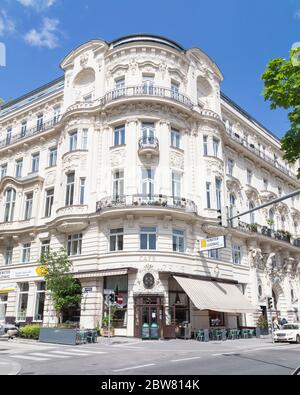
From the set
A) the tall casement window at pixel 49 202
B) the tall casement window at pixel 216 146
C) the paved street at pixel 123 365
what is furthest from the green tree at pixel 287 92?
the tall casement window at pixel 49 202

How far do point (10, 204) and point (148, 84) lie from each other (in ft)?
56.1

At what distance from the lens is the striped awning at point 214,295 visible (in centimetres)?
2510

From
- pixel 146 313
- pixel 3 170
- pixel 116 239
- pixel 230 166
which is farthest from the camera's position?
pixel 3 170

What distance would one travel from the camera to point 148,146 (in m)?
28.1

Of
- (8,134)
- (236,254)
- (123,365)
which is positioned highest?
(8,134)

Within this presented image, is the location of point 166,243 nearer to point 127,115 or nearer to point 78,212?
point 78,212

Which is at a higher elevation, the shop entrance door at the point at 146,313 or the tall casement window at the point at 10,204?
the tall casement window at the point at 10,204

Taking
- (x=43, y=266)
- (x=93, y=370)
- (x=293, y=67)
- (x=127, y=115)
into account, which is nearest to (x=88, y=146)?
(x=127, y=115)

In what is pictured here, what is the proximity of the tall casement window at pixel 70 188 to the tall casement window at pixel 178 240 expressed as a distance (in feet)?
28.9

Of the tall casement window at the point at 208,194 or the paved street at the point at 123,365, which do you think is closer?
the paved street at the point at 123,365

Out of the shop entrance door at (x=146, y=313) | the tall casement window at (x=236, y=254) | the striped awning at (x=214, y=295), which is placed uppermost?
the tall casement window at (x=236, y=254)

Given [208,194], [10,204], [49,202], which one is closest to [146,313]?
[208,194]

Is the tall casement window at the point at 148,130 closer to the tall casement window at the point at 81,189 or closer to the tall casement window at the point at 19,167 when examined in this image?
the tall casement window at the point at 81,189

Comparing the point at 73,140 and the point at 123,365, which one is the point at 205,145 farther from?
the point at 123,365
